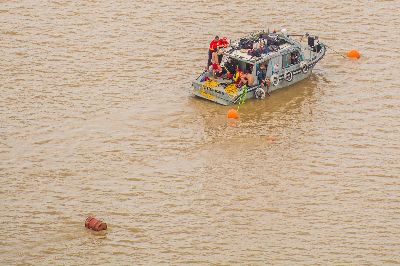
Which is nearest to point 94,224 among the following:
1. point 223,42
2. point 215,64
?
point 215,64

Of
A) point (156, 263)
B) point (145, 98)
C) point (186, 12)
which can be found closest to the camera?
point (156, 263)

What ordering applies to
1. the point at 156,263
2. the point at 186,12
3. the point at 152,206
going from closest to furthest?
the point at 156,263 < the point at 152,206 < the point at 186,12

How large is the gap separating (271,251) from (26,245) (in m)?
7.63

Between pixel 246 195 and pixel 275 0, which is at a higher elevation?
pixel 275 0

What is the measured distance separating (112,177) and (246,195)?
481cm

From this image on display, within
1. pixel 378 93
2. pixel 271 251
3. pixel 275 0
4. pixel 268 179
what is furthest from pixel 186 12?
pixel 271 251

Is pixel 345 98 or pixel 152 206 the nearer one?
pixel 152 206

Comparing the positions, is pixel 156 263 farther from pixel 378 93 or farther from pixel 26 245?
pixel 378 93

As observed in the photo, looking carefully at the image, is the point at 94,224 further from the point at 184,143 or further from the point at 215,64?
the point at 215,64

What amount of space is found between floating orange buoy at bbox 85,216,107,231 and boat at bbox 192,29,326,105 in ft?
33.9

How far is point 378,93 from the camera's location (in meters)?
39.6

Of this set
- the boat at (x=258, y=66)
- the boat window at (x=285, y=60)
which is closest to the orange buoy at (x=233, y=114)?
the boat at (x=258, y=66)

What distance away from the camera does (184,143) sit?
35.5 metres

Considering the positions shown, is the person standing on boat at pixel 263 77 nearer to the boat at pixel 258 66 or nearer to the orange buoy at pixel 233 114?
the boat at pixel 258 66
